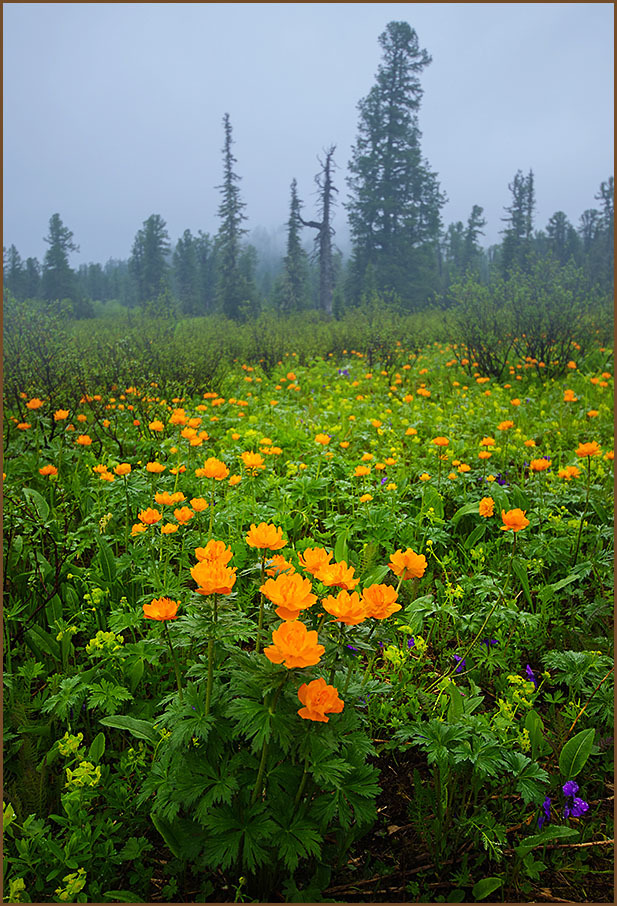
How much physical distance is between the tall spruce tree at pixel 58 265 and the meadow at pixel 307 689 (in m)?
24.8

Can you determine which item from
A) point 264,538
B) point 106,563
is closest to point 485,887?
point 264,538

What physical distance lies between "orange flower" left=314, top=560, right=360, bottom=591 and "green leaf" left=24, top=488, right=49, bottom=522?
1.78 m

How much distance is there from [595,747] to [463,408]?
3.50m

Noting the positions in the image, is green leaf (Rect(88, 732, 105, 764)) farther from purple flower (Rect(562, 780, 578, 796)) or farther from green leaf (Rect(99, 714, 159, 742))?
purple flower (Rect(562, 780, 578, 796))

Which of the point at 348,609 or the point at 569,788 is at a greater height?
the point at 348,609

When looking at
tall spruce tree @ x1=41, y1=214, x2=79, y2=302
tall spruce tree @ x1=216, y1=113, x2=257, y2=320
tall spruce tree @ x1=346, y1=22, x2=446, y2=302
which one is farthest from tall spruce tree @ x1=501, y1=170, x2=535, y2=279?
tall spruce tree @ x1=41, y1=214, x2=79, y2=302

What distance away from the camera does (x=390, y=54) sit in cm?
2359

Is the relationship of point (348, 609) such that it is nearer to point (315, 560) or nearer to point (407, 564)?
point (315, 560)

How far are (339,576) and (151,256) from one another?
28.2 metres

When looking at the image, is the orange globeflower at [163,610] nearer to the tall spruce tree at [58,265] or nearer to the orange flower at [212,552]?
the orange flower at [212,552]

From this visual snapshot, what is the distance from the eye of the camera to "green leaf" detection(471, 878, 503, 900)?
1044 mm

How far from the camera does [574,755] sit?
130cm

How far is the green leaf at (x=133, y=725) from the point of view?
4.15ft

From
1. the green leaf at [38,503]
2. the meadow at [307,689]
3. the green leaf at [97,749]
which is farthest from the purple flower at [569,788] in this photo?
the green leaf at [38,503]
